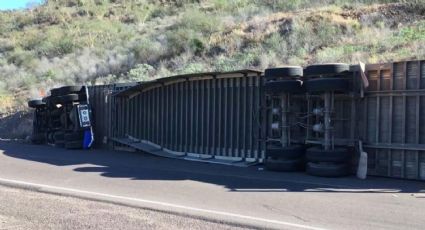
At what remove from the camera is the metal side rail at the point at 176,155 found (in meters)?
15.4

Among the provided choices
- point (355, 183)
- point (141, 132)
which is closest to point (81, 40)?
point (141, 132)

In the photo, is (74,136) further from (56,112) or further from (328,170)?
(328,170)

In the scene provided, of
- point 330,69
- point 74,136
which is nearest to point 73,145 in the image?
point 74,136

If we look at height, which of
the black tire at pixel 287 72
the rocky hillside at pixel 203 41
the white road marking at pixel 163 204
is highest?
the rocky hillside at pixel 203 41

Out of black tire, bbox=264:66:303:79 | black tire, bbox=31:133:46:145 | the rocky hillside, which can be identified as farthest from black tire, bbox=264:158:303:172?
black tire, bbox=31:133:46:145

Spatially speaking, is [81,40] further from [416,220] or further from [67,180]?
[416,220]

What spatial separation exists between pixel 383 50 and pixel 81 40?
30.6 metres

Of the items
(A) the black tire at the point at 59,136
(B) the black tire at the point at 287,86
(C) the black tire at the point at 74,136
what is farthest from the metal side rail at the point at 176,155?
(B) the black tire at the point at 287,86

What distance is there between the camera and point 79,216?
8.40 metres

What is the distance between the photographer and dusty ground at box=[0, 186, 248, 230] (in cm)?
781

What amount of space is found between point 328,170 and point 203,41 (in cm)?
1960

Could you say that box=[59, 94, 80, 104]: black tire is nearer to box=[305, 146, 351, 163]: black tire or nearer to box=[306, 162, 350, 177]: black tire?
box=[305, 146, 351, 163]: black tire

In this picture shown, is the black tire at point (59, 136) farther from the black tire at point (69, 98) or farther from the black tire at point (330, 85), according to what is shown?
the black tire at point (330, 85)

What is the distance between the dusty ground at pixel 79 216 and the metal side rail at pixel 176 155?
6348mm
